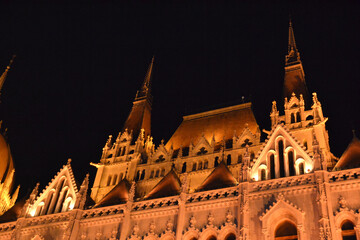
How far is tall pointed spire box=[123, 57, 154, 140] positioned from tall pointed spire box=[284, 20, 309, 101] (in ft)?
39.2

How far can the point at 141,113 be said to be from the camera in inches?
1462

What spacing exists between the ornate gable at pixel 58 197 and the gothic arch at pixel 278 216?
40.5ft

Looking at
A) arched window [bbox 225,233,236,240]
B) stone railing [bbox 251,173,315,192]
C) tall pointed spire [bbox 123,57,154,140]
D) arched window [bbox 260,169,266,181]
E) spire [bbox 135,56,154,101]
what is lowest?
arched window [bbox 225,233,236,240]

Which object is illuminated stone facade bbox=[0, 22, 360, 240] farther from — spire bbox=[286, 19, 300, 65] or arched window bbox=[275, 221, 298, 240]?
spire bbox=[286, 19, 300, 65]

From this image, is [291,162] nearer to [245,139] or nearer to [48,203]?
[245,139]

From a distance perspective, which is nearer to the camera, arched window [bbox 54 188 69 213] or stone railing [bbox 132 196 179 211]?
stone railing [bbox 132 196 179 211]

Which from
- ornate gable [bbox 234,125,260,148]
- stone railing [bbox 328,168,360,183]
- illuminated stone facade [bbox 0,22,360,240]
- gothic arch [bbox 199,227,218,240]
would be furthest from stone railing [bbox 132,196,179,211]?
stone railing [bbox 328,168,360,183]

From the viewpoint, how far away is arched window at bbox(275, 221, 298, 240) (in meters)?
19.3

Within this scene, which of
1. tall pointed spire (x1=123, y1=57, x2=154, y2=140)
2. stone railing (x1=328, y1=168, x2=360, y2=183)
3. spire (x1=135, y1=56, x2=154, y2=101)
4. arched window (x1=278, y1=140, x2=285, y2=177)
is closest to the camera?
stone railing (x1=328, y1=168, x2=360, y2=183)

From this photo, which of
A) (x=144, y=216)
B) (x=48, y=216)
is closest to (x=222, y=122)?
(x=144, y=216)

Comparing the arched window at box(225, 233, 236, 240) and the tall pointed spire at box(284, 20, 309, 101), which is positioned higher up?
the tall pointed spire at box(284, 20, 309, 101)

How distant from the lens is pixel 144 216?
22875 mm

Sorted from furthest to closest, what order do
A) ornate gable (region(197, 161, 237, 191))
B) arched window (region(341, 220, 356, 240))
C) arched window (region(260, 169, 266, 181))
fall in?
ornate gable (region(197, 161, 237, 191)) → arched window (region(260, 169, 266, 181)) → arched window (region(341, 220, 356, 240))

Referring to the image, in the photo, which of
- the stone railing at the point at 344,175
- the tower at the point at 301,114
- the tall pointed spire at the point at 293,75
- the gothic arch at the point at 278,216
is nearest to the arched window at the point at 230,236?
the gothic arch at the point at 278,216
